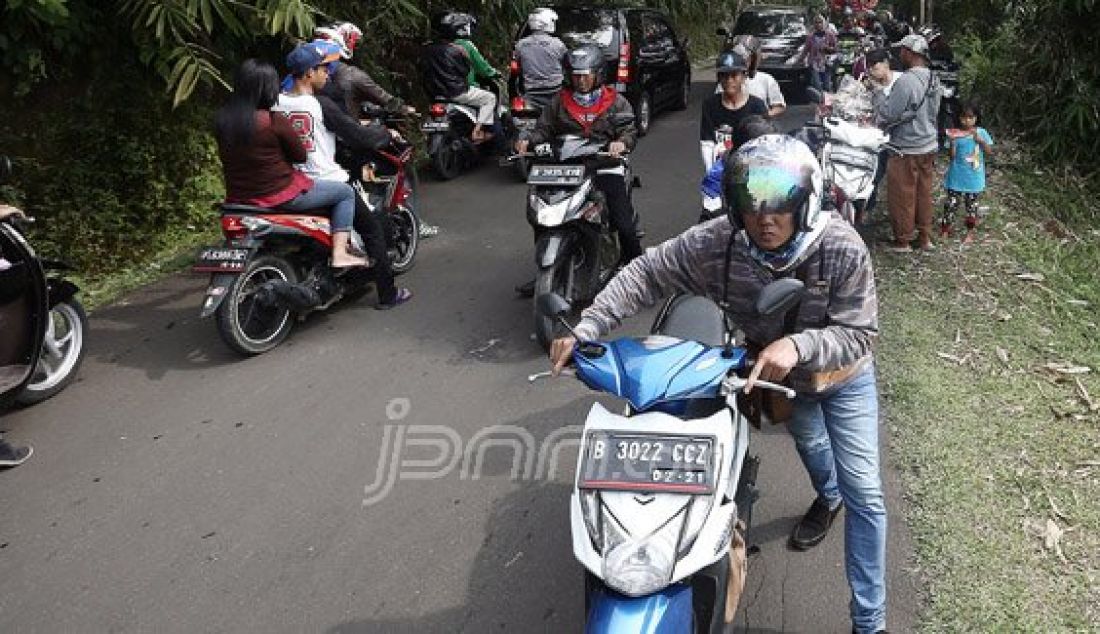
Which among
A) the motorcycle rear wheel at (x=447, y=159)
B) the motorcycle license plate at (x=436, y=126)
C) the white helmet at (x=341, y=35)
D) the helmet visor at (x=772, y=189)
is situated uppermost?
the helmet visor at (x=772, y=189)

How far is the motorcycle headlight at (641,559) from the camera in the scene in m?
2.40

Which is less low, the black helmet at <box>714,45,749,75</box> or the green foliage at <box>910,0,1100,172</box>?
the black helmet at <box>714,45,749,75</box>

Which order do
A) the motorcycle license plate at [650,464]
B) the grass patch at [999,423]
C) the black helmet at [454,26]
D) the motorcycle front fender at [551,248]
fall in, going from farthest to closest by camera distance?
the black helmet at [454,26] → the motorcycle front fender at [551,248] → the grass patch at [999,423] → the motorcycle license plate at [650,464]

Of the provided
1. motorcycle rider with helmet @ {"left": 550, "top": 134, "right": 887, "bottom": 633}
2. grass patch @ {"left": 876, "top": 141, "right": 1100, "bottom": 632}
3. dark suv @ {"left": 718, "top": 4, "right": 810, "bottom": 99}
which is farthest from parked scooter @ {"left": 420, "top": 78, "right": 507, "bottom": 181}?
motorcycle rider with helmet @ {"left": 550, "top": 134, "right": 887, "bottom": 633}

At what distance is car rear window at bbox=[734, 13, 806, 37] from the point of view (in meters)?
15.6

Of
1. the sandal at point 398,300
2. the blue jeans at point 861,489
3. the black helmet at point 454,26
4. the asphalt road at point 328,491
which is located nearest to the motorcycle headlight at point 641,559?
the blue jeans at point 861,489

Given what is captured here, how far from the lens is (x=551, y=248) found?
220 inches

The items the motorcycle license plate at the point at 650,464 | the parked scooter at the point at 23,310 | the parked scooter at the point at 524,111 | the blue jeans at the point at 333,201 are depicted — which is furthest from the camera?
the parked scooter at the point at 524,111

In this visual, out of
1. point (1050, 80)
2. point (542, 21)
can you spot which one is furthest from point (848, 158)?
point (1050, 80)

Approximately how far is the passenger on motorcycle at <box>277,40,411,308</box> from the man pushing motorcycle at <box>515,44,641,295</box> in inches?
45.7

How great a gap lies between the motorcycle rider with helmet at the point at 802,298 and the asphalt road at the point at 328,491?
1.80 ft

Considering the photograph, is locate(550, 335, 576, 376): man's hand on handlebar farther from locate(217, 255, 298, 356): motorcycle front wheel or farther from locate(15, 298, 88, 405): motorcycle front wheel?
locate(15, 298, 88, 405): motorcycle front wheel

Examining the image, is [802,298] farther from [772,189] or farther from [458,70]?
[458,70]

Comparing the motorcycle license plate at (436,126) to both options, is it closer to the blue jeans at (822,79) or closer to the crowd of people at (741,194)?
the crowd of people at (741,194)
